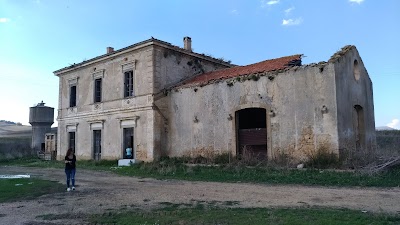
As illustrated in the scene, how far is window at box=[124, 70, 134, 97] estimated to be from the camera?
68.3ft

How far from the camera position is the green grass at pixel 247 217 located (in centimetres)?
569

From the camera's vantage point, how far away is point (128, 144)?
67.7ft

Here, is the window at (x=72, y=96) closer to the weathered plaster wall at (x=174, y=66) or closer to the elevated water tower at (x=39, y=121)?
the weathered plaster wall at (x=174, y=66)

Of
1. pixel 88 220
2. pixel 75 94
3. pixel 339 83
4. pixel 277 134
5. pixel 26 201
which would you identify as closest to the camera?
pixel 88 220

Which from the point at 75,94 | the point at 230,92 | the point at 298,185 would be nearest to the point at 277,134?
the point at 230,92

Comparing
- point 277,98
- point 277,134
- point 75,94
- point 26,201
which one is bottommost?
point 26,201

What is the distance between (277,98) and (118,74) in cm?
1064

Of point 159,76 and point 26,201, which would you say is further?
point 159,76

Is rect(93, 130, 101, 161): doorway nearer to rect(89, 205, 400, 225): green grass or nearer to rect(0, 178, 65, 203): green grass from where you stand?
rect(0, 178, 65, 203): green grass

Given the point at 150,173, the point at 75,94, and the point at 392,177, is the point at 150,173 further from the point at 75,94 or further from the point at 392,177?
the point at 75,94

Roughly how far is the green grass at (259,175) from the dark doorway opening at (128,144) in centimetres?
252

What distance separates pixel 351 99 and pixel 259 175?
595 cm

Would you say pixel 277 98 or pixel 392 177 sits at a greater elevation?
pixel 277 98

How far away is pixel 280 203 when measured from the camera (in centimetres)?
765
